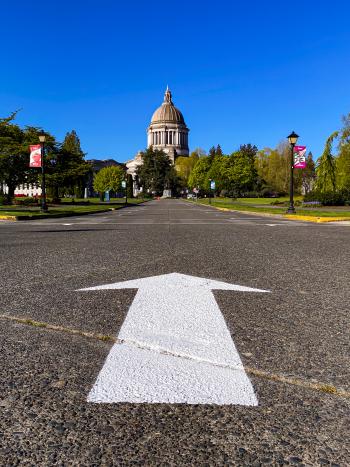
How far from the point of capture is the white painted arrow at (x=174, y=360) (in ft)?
6.58

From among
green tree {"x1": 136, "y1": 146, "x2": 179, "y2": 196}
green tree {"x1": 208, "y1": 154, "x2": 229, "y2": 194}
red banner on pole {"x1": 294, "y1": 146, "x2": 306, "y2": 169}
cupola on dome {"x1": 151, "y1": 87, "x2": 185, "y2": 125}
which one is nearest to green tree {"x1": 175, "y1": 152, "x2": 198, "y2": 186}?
green tree {"x1": 136, "y1": 146, "x2": 179, "y2": 196}

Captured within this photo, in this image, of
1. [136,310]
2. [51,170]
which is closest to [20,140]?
[51,170]

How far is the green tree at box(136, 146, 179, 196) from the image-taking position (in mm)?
155375

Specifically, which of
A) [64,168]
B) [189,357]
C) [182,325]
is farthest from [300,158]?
[64,168]

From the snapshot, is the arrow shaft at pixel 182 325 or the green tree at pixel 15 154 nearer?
the arrow shaft at pixel 182 325

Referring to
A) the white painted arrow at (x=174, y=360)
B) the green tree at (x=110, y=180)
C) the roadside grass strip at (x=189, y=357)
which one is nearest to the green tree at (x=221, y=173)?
the green tree at (x=110, y=180)

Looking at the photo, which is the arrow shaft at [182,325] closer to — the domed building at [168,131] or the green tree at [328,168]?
the green tree at [328,168]

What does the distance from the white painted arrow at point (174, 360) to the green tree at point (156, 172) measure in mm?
151770

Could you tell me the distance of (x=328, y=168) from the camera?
167 ft

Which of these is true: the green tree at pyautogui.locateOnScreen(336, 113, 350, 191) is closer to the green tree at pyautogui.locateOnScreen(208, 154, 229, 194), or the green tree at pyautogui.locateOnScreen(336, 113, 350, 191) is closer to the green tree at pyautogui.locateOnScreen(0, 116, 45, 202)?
the green tree at pyautogui.locateOnScreen(0, 116, 45, 202)

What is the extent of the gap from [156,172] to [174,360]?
15507 cm

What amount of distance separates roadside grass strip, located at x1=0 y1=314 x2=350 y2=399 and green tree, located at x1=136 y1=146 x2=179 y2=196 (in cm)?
15196

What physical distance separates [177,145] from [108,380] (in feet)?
604

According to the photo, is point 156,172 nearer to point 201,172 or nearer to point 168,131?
point 168,131
